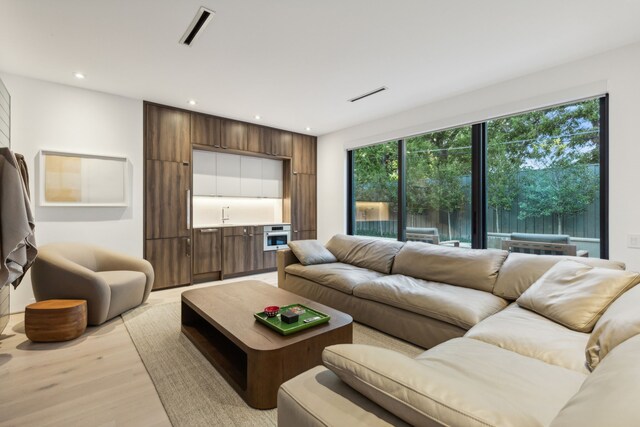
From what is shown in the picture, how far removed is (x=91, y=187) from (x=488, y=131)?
505cm

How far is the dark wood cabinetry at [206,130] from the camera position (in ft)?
15.4

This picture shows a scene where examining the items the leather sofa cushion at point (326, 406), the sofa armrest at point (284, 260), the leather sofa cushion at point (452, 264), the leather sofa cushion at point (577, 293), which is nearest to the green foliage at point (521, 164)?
the leather sofa cushion at point (452, 264)

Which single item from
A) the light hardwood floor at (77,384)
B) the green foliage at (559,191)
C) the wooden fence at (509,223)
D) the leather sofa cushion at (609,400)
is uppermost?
the green foliage at (559,191)

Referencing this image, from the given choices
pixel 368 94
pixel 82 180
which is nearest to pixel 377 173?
pixel 368 94

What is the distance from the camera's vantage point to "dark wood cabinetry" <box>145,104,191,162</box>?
14.1 feet

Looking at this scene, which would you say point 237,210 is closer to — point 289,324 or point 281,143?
point 281,143

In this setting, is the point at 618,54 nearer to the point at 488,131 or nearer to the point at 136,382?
the point at 488,131

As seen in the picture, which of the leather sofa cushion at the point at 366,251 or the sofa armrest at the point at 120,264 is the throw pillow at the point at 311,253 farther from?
the sofa armrest at the point at 120,264

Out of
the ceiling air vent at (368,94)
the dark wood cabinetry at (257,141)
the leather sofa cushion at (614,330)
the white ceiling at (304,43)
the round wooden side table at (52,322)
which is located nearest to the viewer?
the leather sofa cushion at (614,330)

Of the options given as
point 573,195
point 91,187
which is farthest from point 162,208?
point 573,195

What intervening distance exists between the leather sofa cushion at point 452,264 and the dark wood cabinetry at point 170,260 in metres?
3.06

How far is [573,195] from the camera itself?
317cm

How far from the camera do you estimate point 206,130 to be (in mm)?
4797

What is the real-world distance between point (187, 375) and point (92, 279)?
5.01ft
